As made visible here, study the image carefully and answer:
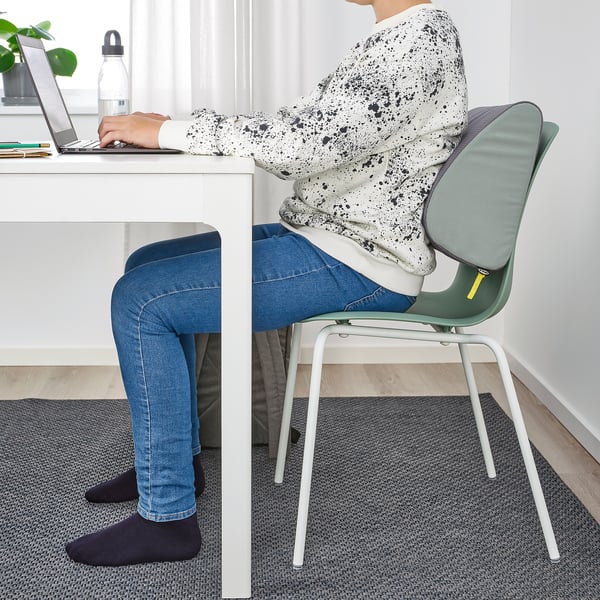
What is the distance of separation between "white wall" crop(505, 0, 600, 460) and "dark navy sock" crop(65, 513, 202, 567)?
39.3 inches

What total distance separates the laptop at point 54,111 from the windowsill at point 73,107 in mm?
896

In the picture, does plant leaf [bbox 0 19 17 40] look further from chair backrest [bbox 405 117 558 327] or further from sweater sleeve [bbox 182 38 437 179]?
chair backrest [bbox 405 117 558 327]

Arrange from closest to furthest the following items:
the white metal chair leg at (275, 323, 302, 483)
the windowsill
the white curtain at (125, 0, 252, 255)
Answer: the white metal chair leg at (275, 323, 302, 483)
the white curtain at (125, 0, 252, 255)
the windowsill

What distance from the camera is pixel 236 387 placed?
134cm

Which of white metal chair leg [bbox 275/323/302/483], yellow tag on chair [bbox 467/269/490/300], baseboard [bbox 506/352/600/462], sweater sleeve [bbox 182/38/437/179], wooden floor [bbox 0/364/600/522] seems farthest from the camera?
wooden floor [bbox 0/364/600/522]

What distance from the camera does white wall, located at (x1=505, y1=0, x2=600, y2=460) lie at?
2070mm

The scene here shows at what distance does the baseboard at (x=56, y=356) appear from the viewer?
9.08ft

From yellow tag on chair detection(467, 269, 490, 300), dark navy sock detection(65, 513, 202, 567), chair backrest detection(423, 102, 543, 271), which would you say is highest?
chair backrest detection(423, 102, 543, 271)

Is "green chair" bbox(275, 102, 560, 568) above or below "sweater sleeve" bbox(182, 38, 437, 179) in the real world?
below

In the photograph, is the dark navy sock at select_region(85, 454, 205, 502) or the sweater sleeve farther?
the dark navy sock at select_region(85, 454, 205, 502)

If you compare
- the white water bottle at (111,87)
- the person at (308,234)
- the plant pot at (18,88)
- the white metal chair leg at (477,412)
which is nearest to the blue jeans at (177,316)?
the person at (308,234)

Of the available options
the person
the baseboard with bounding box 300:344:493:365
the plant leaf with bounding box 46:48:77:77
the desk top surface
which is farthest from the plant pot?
the desk top surface

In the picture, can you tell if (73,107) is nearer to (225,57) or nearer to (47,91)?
(225,57)

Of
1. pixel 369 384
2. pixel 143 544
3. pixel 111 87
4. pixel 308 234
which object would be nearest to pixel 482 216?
pixel 308 234
